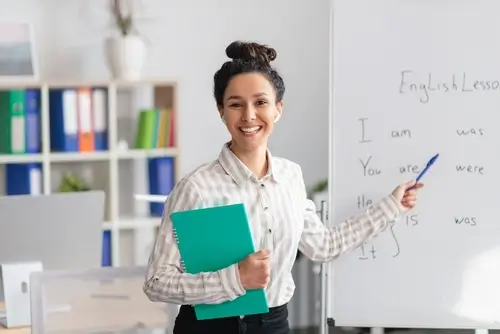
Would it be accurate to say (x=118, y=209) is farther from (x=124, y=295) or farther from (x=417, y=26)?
(x=417, y=26)

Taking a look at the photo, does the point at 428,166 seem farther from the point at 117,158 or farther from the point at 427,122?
the point at 117,158

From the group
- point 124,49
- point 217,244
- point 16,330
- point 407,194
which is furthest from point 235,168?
point 124,49

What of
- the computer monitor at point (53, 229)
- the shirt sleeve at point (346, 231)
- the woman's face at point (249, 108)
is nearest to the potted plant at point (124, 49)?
the computer monitor at point (53, 229)

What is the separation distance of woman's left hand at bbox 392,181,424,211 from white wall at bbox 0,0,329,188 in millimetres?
1763

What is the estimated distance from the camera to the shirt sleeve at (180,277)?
1855mm

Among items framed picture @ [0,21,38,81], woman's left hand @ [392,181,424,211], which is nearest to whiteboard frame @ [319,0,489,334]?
woman's left hand @ [392,181,424,211]

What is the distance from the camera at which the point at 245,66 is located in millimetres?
1952

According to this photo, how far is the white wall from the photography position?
3.88 meters

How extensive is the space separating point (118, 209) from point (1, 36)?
3.22ft

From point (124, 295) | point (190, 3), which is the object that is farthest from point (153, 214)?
point (124, 295)

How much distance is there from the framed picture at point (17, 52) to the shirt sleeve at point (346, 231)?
77.3 inches

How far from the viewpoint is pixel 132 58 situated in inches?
147

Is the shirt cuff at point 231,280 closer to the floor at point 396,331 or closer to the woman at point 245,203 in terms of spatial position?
the woman at point 245,203

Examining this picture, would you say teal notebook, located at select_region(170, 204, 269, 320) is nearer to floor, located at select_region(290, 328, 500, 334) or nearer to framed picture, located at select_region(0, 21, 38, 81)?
framed picture, located at select_region(0, 21, 38, 81)
